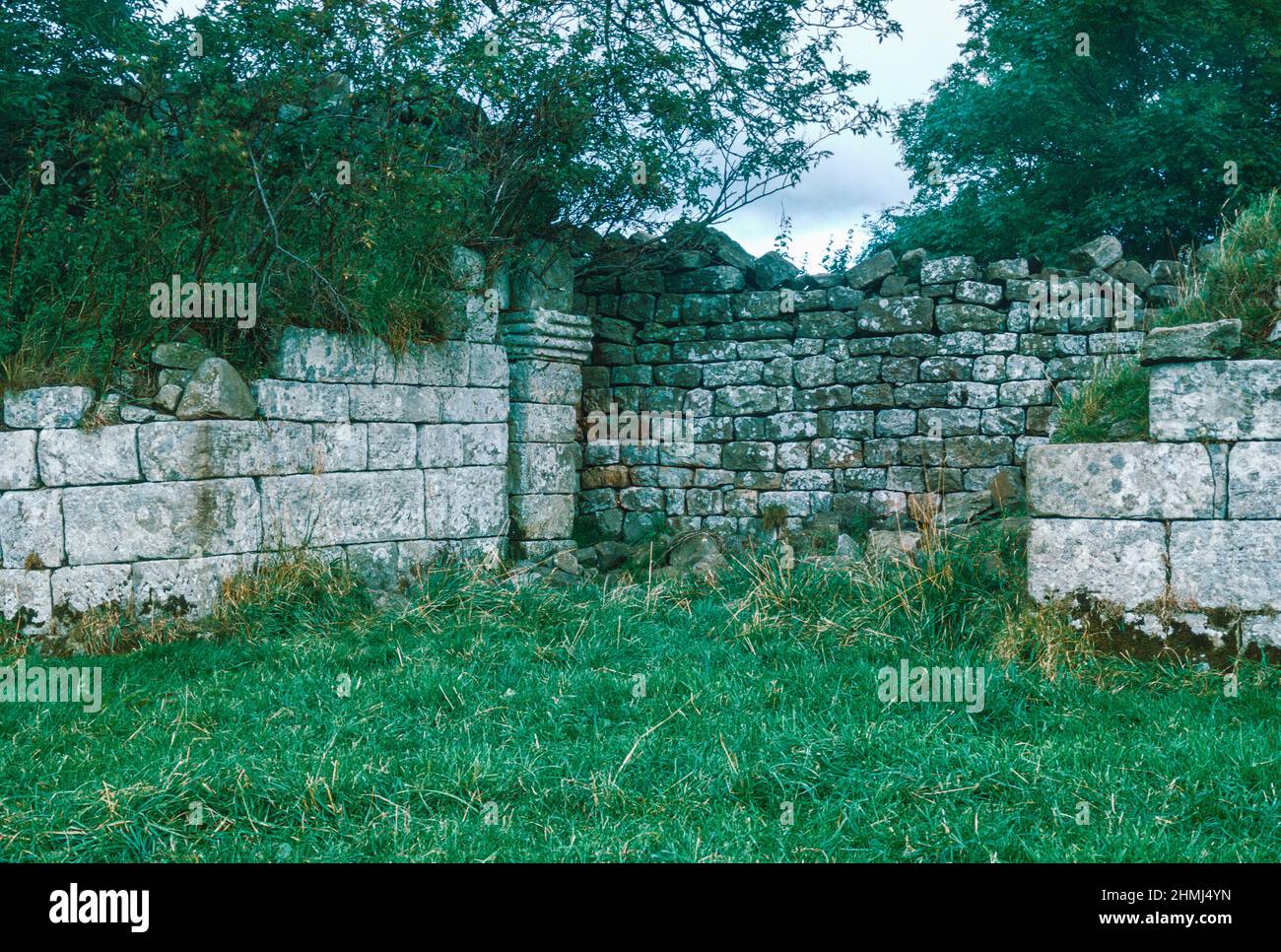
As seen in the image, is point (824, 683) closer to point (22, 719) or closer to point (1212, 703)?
point (1212, 703)

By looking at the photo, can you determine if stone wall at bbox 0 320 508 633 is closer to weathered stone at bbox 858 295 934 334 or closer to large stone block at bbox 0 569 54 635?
large stone block at bbox 0 569 54 635

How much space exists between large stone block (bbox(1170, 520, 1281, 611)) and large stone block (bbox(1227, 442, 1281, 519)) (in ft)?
0.18

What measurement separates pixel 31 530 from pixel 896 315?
6.47 meters

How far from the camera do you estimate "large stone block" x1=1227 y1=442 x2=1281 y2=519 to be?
458cm

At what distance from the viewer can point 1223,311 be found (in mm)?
Answer: 5066

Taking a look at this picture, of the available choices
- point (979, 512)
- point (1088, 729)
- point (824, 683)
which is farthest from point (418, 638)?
point (979, 512)

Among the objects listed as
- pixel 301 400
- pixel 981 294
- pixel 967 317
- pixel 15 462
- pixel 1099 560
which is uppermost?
pixel 981 294

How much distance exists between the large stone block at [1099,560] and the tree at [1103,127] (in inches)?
222

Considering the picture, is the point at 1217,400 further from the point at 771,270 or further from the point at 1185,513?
the point at 771,270

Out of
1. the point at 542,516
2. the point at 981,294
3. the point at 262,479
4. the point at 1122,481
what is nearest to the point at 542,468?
the point at 542,516

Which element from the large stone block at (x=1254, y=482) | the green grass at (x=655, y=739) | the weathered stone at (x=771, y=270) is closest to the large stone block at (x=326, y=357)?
the green grass at (x=655, y=739)

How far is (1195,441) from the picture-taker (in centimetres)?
473

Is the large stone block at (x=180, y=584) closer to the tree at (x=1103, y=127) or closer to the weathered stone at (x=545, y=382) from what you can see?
the weathered stone at (x=545, y=382)

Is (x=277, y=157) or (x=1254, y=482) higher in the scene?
(x=277, y=157)
